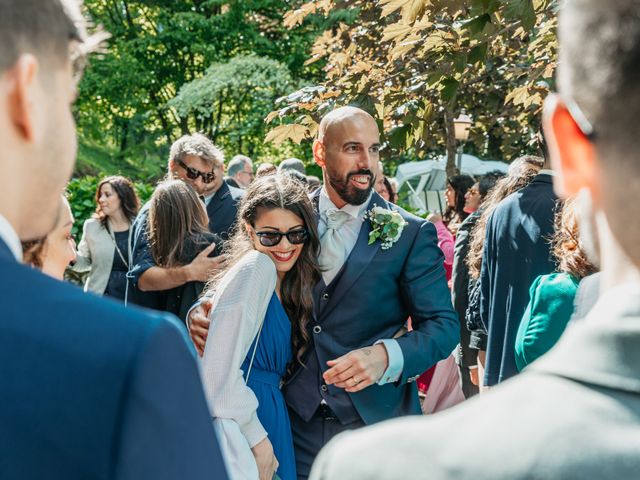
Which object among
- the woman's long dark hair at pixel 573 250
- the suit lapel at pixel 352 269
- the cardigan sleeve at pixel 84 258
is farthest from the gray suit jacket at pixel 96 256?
the woman's long dark hair at pixel 573 250

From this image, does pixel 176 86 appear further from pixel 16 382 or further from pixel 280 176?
pixel 16 382

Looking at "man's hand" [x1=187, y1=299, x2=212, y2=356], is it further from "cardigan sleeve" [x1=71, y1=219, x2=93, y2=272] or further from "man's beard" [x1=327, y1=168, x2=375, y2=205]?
"cardigan sleeve" [x1=71, y1=219, x2=93, y2=272]

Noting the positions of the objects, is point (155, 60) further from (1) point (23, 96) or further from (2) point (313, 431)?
(1) point (23, 96)

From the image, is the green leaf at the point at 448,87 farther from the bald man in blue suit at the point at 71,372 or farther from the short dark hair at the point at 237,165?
the short dark hair at the point at 237,165

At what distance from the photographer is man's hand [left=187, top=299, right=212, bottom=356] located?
12.1ft

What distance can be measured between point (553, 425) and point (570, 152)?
349 millimetres

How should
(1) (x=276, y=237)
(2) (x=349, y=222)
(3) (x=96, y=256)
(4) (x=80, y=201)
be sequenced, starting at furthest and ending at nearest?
1. (4) (x=80, y=201)
2. (3) (x=96, y=256)
3. (2) (x=349, y=222)
4. (1) (x=276, y=237)

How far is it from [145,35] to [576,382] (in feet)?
95.6

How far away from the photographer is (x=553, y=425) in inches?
38.2

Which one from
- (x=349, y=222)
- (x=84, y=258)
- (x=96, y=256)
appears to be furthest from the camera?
(x=84, y=258)

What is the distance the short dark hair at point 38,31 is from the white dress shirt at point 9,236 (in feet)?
0.74

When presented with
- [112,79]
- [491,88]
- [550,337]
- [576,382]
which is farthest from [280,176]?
[112,79]

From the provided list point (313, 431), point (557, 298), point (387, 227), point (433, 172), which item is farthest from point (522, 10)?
point (433, 172)

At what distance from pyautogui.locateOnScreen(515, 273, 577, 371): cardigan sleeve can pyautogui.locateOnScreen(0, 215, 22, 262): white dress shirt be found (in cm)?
248
